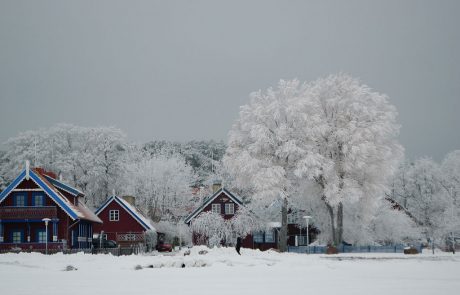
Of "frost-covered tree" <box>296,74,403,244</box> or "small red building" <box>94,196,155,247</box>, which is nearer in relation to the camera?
"frost-covered tree" <box>296,74,403,244</box>

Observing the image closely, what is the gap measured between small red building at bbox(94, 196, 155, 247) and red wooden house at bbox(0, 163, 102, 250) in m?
10.8

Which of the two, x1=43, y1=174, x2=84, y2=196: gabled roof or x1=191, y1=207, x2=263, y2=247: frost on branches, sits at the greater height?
x1=43, y1=174, x2=84, y2=196: gabled roof

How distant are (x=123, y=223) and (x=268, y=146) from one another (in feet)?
63.7

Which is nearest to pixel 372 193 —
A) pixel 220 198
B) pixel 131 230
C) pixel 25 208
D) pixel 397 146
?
pixel 397 146

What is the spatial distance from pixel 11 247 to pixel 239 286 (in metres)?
35.1

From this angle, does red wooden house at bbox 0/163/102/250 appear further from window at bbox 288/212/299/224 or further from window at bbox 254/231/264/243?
window at bbox 288/212/299/224

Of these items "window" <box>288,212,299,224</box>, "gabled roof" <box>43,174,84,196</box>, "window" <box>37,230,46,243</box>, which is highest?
"gabled roof" <box>43,174,84,196</box>

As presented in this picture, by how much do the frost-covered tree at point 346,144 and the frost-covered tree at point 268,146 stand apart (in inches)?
55.8

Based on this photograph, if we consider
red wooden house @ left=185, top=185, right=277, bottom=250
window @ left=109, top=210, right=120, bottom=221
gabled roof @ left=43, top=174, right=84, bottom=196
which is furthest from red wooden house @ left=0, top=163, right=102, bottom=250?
red wooden house @ left=185, top=185, right=277, bottom=250

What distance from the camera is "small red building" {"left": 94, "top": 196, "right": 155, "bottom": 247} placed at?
62.3 metres

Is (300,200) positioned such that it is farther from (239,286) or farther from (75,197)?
(239,286)

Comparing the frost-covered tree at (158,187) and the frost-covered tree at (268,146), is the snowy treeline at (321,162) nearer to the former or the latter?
the frost-covered tree at (268,146)

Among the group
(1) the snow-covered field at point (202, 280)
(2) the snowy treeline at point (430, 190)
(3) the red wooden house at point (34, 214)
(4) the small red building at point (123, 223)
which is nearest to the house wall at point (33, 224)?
(3) the red wooden house at point (34, 214)

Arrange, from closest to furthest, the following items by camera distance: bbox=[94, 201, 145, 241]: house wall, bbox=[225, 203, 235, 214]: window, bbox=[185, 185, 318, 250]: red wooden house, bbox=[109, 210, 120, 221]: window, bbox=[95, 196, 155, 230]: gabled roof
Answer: bbox=[95, 196, 155, 230]: gabled roof → bbox=[94, 201, 145, 241]: house wall → bbox=[109, 210, 120, 221]: window → bbox=[185, 185, 318, 250]: red wooden house → bbox=[225, 203, 235, 214]: window
